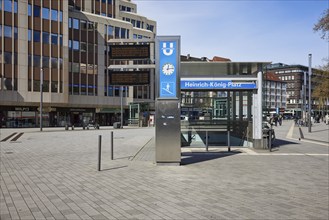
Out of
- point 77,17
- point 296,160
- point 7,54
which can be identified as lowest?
point 296,160

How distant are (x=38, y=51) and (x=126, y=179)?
43.4 metres

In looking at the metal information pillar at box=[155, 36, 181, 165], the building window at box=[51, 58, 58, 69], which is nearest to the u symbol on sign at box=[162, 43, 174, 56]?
the metal information pillar at box=[155, 36, 181, 165]

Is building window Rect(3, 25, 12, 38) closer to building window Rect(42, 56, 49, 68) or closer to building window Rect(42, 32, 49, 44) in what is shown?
building window Rect(42, 32, 49, 44)

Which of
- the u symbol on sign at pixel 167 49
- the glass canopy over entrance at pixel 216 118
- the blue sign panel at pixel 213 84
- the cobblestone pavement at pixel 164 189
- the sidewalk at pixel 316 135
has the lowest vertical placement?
the sidewalk at pixel 316 135

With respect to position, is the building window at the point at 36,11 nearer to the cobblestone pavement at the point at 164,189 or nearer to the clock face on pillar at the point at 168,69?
the cobblestone pavement at the point at 164,189

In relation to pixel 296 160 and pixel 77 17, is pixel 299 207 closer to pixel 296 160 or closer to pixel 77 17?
pixel 296 160

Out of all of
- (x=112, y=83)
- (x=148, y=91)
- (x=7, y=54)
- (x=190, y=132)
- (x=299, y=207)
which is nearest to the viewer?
(x=299, y=207)

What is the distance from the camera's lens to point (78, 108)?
53469 mm

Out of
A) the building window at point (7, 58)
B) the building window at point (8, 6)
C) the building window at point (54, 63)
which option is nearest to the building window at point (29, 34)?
the building window at point (8, 6)

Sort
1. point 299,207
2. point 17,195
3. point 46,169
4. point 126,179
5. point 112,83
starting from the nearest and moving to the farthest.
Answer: point 299,207
point 17,195
point 126,179
point 46,169
point 112,83

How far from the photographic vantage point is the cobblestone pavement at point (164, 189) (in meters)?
5.51

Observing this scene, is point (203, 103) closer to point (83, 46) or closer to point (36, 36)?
point (36, 36)

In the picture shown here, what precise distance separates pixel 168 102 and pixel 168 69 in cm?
100

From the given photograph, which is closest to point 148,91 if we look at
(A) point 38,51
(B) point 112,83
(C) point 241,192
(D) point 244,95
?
(A) point 38,51
